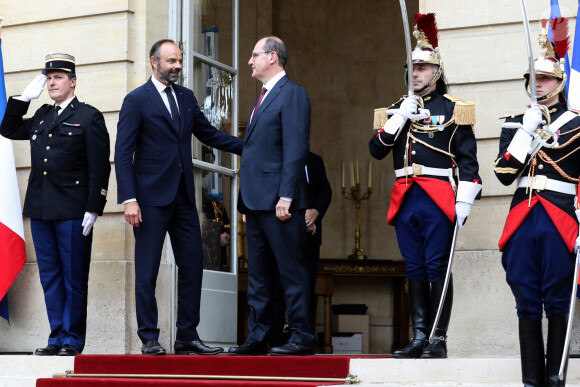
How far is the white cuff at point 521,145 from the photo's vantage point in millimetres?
5305

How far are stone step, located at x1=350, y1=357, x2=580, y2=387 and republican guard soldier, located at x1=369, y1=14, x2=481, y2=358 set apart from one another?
178 millimetres

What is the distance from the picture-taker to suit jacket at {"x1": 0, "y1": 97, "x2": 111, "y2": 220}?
675 cm

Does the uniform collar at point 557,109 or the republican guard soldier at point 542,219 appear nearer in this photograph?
the republican guard soldier at point 542,219

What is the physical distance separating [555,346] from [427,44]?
69.8 inches

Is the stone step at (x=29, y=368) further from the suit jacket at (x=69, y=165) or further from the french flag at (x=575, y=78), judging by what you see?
the french flag at (x=575, y=78)

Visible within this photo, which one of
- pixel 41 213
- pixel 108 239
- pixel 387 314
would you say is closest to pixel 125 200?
pixel 41 213

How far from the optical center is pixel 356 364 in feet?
18.8

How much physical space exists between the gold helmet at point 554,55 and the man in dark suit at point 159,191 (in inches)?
79.1

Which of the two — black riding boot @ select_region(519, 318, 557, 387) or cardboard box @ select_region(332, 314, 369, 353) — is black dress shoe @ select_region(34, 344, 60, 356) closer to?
black riding boot @ select_region(519, 318, 557, 387)

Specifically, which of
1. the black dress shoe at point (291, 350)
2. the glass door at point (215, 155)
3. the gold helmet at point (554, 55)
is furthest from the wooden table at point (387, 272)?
the gold helmet at point (554, 55)

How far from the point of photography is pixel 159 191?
6441 millimetres

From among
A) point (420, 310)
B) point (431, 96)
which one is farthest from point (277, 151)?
point (420, 310)

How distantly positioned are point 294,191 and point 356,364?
981mm

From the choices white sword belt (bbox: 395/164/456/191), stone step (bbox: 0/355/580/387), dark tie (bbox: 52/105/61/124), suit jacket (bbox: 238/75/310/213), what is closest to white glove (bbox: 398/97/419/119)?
white sword belt (bbox: 395/164/456/191)
